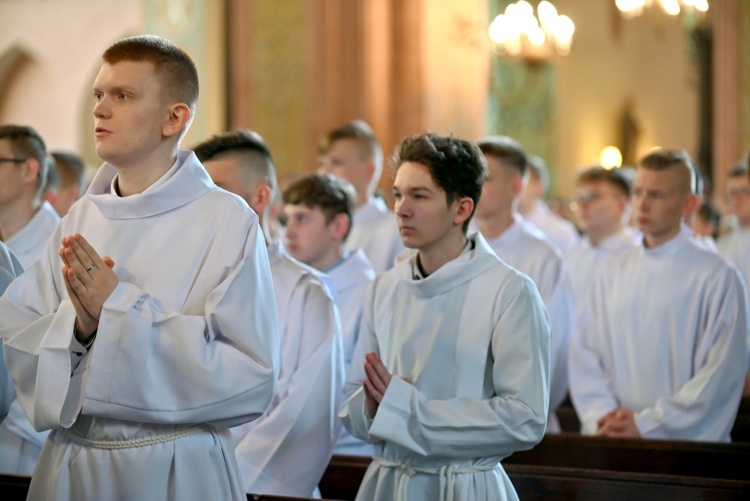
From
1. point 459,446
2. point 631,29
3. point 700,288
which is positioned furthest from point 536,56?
point 459,446

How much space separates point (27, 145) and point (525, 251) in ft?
9.28

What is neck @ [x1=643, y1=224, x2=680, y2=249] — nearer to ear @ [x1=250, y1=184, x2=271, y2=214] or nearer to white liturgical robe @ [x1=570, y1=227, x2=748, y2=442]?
white liturgical robe @ [x1=570, y1=227, x2=748, y2=442]

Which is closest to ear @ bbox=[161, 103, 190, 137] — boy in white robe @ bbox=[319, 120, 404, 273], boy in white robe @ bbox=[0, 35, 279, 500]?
Answer: boy in white robe @ bbox=[0, 35, 279, 500]

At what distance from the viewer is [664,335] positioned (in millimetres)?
5297

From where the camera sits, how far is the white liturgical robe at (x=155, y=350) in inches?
105

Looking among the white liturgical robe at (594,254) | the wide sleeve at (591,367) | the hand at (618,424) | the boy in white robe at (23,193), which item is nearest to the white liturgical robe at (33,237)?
the boy in white robe at (23,193)

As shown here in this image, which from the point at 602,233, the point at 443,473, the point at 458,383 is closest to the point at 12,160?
the point at 458,383

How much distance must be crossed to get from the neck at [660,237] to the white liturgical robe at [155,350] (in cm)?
309

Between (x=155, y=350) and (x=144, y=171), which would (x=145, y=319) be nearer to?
(x=155, y=350)

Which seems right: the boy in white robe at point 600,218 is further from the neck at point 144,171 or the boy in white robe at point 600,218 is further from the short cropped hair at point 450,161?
the neck at point 144,171

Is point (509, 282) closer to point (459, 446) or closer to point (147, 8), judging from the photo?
point (459, 446)

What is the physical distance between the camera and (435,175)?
11.3 feet

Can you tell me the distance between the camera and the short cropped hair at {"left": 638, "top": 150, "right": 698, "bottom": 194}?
5273 millimetres

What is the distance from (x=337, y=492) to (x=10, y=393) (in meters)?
1.58
